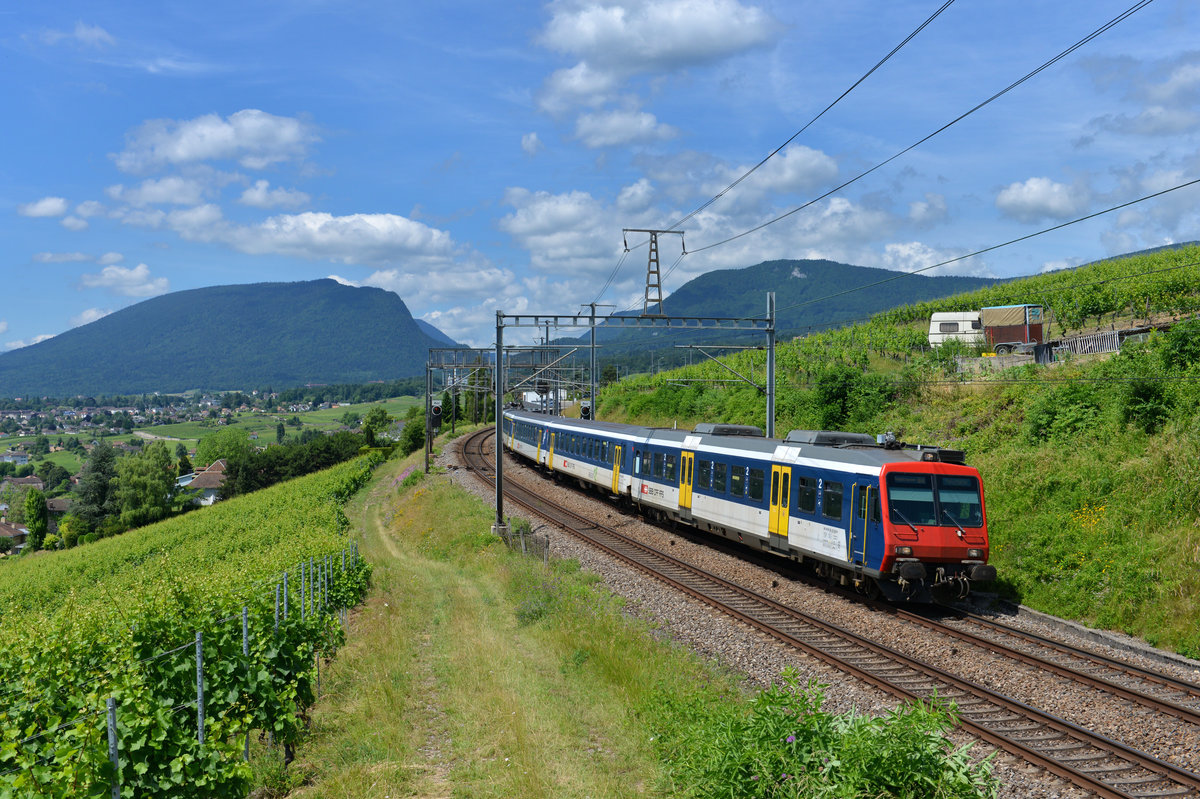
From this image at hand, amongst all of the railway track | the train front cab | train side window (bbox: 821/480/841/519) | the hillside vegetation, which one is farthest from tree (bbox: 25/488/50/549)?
the train front cab

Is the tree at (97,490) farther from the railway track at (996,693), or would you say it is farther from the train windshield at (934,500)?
the train windshield at (934,500)

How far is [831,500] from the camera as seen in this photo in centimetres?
1722

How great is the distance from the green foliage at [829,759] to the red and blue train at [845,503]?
28.8 feet

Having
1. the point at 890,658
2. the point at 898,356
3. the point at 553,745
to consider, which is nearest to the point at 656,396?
the point at 898,356

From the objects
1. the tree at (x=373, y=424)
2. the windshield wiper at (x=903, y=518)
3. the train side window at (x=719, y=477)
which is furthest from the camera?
the tree at (x=373, y=424)

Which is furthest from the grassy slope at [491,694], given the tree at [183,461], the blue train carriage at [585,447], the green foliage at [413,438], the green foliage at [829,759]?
the tree at [183,461]

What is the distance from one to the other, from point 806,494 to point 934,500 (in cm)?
302

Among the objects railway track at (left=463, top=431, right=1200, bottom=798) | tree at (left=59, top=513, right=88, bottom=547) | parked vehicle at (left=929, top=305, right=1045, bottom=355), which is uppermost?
parked vehicle at (left=929, top=305, right=1045, bottom=355)

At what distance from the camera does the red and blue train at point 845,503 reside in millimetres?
15570

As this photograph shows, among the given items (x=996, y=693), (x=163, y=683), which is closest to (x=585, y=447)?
(x=996, y=693)

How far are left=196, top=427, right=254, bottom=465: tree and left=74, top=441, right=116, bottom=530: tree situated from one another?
16.2m

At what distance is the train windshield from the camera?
616 inches

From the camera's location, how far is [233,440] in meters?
126

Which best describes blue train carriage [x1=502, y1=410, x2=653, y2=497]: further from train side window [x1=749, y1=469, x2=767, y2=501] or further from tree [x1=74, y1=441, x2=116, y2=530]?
tree [x1=74, y1=441, x2=116, y2=530]
